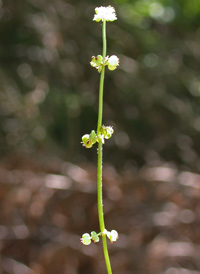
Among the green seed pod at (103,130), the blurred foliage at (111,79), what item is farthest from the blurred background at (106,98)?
the green seed pod at (103,130)

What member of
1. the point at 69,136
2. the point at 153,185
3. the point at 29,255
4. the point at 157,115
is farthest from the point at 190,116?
the point at 29,255

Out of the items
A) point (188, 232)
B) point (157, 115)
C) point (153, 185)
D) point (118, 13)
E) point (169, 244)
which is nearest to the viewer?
point (169, 244)

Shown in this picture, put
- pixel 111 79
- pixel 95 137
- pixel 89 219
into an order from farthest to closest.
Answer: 1. pixel 111 79
2. pixel 89 219
3. pixel 95 137

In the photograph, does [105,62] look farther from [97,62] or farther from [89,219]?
[89,219]

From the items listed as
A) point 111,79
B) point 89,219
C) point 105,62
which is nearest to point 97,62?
point 105,62

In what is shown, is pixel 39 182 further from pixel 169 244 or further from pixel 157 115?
pixel 157 115

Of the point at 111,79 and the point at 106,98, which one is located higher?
the point at 111,79

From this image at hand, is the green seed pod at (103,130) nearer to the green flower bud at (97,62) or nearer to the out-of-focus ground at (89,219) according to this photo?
the green flower bud at (97,62)

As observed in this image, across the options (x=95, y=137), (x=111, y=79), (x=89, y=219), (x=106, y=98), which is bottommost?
(x=95, y=137)
